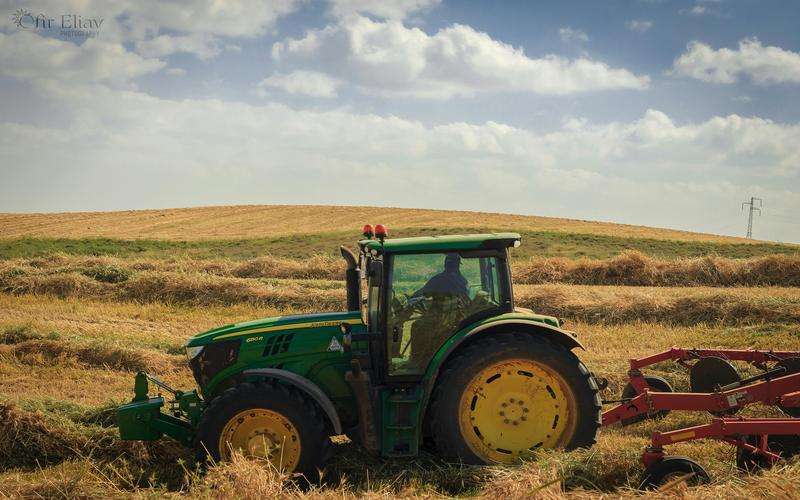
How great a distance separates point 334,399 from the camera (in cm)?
622

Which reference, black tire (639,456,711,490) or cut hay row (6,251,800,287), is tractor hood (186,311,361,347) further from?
cut hay row (6,251,800,287)

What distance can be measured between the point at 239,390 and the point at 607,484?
303cm

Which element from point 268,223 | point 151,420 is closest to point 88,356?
point 151,420

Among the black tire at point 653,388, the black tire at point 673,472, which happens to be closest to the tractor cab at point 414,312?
the black tire at point 673,472

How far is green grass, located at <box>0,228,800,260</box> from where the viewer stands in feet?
98.7

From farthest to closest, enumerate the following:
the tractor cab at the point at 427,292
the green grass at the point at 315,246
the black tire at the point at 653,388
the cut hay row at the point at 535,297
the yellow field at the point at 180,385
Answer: the green grass at the point at 315,246 < the cut hay row at the point at 535,297 < the black tire at the point at 653,388 < the tractor cab at the point at 427,292 < the yellow field at the point at 180,385

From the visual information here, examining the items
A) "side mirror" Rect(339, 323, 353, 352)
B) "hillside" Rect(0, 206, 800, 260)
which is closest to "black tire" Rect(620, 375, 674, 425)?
"side mirror" Rect(339, 323, 353, 352)

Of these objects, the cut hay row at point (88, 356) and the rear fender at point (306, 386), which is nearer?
the rear fender at point (306, 386)

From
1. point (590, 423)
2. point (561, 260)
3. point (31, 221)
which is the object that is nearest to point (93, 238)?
point (31, 221)

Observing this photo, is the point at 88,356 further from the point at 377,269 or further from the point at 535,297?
the point at 535,297

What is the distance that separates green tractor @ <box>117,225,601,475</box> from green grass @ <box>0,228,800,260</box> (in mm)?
22057

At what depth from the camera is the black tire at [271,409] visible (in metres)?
5.70

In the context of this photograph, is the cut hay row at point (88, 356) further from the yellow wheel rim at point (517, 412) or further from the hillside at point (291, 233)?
the hillside at point (291, 233)

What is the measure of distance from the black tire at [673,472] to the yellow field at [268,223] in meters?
31.8
